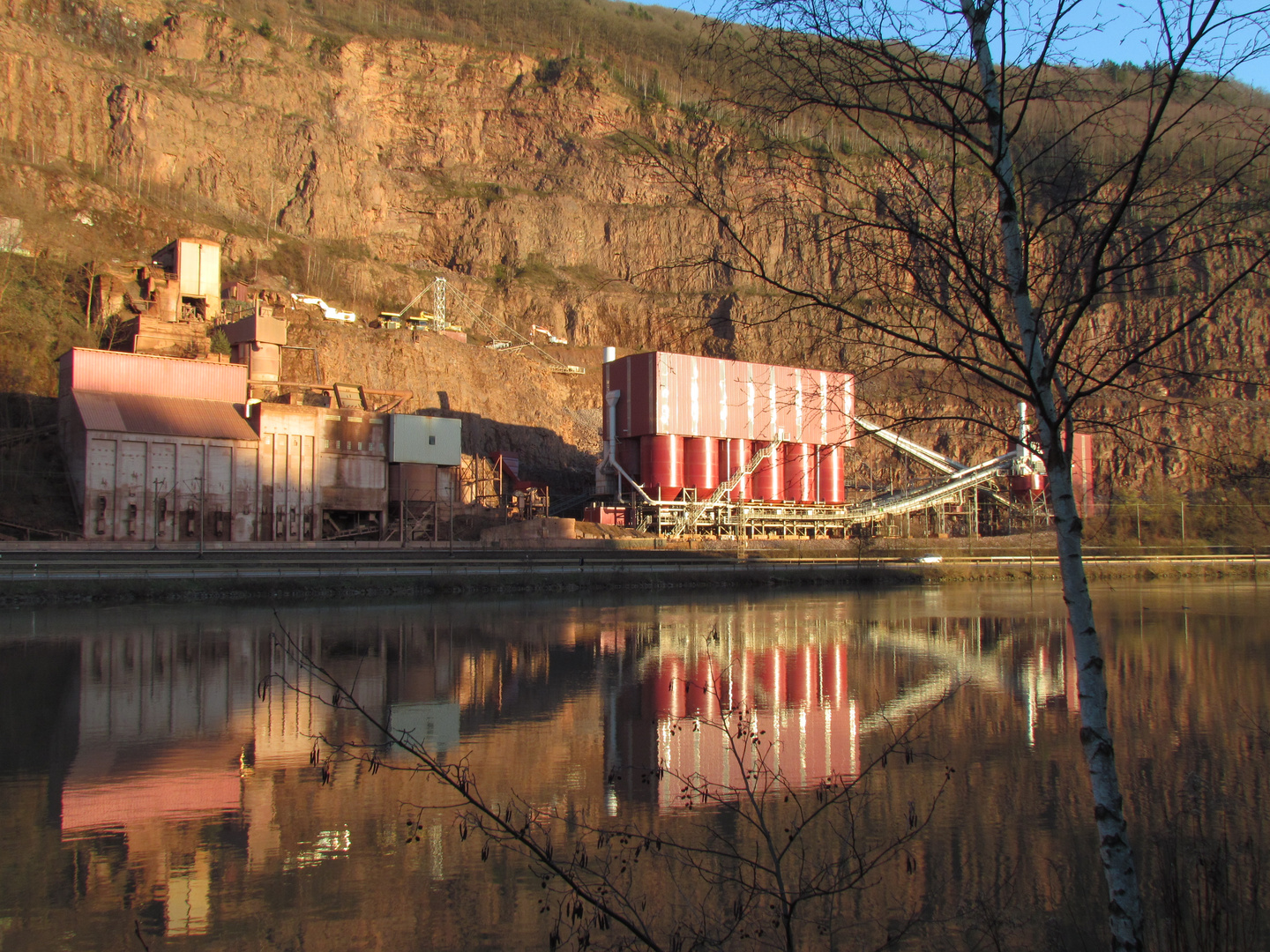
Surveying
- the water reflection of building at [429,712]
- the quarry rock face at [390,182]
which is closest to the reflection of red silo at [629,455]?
the quarry rock face at [390,182]

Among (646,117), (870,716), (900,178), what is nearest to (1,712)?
(870,716)

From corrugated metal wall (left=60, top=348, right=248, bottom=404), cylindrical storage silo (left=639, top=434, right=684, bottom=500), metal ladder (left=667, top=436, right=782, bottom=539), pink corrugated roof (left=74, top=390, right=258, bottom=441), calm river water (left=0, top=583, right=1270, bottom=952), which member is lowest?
calm river water (left=0, top=583, right=1270, bottom=952)

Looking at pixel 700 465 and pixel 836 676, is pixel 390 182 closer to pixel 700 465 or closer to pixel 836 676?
pixel 700 465

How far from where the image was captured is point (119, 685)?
20188 millimetres

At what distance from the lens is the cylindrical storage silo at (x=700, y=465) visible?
223 feet

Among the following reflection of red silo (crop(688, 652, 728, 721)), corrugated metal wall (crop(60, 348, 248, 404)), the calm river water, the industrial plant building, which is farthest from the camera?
corrugated metal wall (crop(60, 348, 248, 404))

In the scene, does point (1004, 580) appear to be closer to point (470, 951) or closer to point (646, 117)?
point (470, 951)

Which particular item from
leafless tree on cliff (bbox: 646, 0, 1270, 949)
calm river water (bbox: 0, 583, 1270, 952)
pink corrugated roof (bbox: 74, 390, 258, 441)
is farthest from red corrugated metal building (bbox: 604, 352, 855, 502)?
leafless tree on cliff (bbox: 646, 0, 1270, 949)

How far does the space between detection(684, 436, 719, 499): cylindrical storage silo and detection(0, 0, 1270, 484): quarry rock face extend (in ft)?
35.0

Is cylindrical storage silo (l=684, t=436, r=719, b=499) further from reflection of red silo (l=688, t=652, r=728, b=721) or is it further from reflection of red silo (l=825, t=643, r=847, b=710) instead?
reflection of red silo (l=688, t=652, r=728, b=721)

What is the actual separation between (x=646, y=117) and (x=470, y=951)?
136m

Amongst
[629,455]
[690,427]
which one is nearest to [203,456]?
[629,455]

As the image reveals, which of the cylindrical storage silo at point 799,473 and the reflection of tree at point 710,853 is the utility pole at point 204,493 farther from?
the reflection of tree at point 710,853

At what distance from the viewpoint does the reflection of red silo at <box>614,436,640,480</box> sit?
69.2 m
